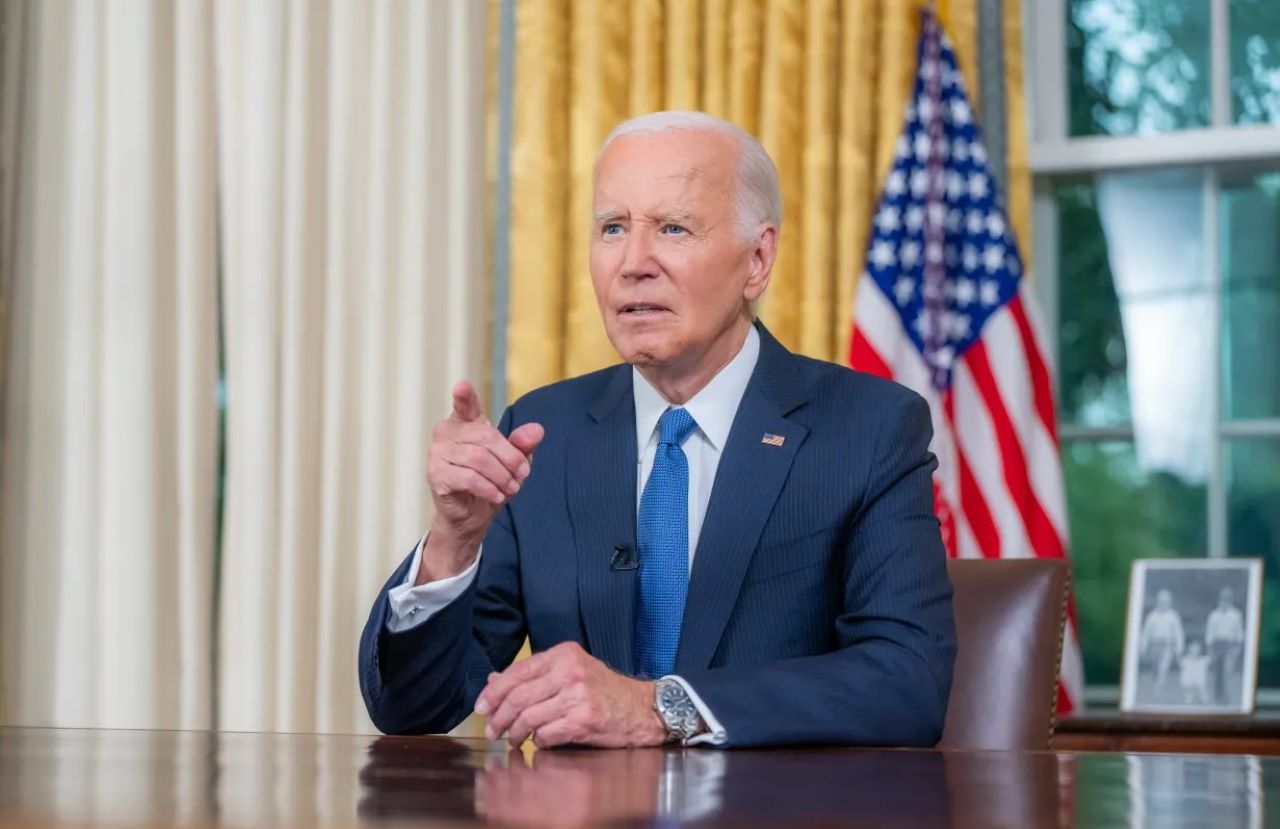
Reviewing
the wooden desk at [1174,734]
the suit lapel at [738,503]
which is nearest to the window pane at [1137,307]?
the wooden desk at [1174,734]

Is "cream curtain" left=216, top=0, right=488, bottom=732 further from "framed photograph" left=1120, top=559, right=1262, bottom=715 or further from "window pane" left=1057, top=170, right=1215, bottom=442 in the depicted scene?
"framed photograph" left=1120, top=559, right=1262, bottom=715

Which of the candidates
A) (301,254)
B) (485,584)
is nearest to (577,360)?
(301,254)

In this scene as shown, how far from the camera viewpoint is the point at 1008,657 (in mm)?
2107

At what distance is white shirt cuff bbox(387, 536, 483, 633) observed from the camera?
1.83m

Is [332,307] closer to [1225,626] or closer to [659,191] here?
[659,191]

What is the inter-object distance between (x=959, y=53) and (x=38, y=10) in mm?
2130

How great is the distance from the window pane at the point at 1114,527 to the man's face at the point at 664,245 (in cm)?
213

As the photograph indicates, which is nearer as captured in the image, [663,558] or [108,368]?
[663,558]

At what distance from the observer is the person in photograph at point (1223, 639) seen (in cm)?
329

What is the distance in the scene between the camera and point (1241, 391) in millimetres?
3953

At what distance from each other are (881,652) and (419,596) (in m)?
0.53

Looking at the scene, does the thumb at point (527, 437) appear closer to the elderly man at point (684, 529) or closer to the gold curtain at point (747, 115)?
the elderly man at point (684, 529)

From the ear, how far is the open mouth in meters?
0.15

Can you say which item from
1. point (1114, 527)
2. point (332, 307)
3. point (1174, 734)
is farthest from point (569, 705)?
point (1114, 527)
